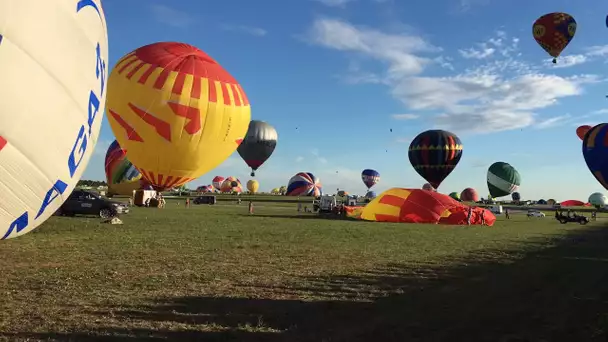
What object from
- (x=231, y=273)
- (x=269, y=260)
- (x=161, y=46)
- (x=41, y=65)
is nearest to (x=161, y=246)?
(x=269, y=260)

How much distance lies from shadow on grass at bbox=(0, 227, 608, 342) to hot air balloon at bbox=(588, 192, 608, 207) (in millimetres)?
104088

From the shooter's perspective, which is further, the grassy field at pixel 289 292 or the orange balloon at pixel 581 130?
the orange balloon at pixel 581 130

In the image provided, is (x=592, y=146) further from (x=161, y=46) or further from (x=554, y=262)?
(x=161, y=46)

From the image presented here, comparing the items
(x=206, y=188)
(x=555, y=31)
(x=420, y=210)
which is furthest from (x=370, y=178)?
(x=420, y=210)

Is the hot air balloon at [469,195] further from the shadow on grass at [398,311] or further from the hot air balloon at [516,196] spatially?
the shadow on grass at [398,311]

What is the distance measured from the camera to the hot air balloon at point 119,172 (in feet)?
178

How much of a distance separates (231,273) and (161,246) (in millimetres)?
5010

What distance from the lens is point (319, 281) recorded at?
10367mm

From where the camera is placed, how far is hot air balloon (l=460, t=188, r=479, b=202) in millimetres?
123006

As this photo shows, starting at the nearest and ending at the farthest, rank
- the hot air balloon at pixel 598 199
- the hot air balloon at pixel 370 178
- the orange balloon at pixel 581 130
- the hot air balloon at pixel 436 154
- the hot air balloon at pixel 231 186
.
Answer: the hot air balloon at pixel 436 154, the orange balloon at pixel 581 130, the hot air balloon at pixel 598 199, the hot air balloon at pixel 370 178, the hot air balloon at pixel 231 186

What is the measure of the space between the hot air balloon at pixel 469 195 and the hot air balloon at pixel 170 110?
106828 mm

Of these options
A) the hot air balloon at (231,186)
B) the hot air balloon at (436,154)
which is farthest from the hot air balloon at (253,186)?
the hot air balloon at (436,154)

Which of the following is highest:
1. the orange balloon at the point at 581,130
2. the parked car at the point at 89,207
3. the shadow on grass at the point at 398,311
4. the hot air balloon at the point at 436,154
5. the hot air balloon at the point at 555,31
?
the hot air balloon at the point at 555,31

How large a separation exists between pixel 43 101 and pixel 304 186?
104458 mm
